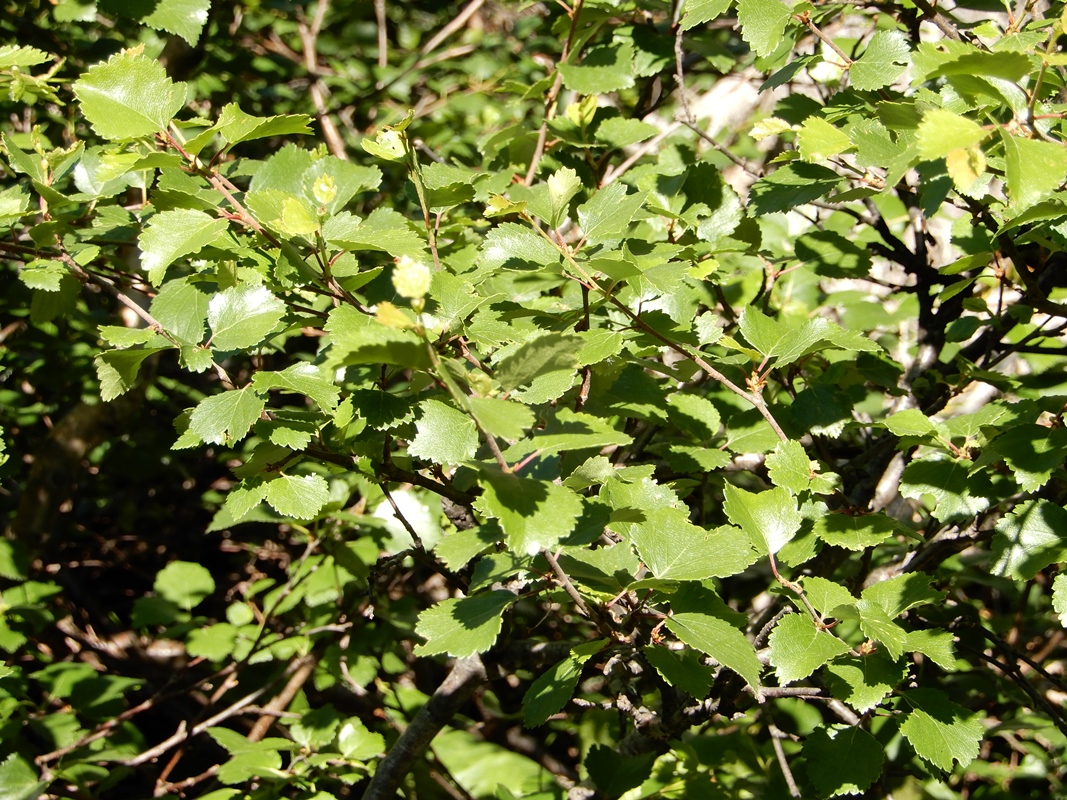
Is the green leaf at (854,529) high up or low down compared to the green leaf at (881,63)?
down

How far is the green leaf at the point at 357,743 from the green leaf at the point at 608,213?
1228 mm

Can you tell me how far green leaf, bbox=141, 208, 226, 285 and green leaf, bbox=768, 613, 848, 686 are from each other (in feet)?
2.81

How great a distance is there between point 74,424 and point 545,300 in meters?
1.62

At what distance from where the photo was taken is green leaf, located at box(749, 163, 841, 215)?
1.31 metres

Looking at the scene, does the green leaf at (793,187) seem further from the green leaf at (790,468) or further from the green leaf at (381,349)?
the green leaf at (381,349)

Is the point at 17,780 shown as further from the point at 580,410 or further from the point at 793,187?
the point at 793,187

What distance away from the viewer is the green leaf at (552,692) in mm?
1126

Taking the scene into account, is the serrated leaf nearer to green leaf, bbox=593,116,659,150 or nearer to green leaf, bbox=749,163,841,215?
green leaf, bbox=749,163,841,215

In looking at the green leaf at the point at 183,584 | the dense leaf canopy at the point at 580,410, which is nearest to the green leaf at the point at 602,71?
the dense leaf canopy at the point at 580,410

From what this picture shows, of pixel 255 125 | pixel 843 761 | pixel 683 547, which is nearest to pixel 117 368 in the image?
pixel 255 125

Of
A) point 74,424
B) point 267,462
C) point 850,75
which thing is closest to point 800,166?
point 850,75

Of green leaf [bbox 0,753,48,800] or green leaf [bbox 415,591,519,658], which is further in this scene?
green leaf [bbox 0,753,48,800]

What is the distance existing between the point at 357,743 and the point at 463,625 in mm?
1040

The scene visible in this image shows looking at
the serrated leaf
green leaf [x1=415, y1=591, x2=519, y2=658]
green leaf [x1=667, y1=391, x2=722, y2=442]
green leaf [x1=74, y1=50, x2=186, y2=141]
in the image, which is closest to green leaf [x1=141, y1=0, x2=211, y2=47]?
green leaf [x1=74, y1=50, x2=186, y2=141]
